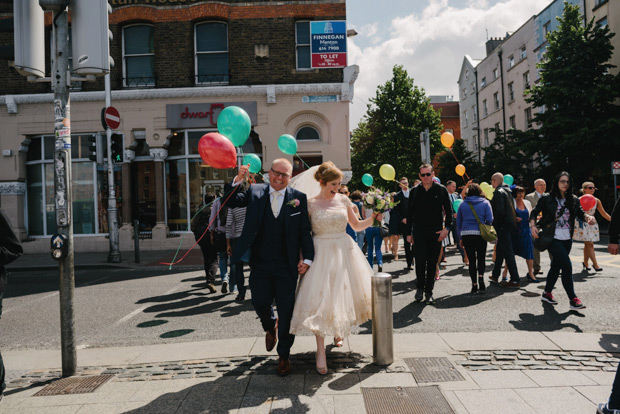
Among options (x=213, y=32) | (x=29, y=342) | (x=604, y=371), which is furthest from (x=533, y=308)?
(x=213, y=32)

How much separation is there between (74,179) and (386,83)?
27.8 metres

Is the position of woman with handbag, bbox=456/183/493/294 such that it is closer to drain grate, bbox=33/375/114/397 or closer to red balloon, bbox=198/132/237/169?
red balloon, bbox=198/132/237/169

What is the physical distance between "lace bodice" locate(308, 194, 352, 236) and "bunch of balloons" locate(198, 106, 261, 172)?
0.99 meters

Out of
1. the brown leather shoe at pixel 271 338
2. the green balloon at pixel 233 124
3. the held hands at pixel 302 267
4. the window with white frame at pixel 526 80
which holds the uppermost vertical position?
the window with white frame at pixel 526 80

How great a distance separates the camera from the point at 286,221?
4.17 meters

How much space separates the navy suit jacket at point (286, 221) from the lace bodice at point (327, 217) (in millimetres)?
163

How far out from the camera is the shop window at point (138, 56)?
55.2 ft

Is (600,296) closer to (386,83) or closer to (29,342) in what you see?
(29,342)

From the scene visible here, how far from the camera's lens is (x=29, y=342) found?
225 inches

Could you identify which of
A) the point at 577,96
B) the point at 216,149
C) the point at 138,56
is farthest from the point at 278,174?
the point at 577,96

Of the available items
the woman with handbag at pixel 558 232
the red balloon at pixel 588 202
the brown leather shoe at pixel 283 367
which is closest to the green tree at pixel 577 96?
the red balloon at pixel 588 202

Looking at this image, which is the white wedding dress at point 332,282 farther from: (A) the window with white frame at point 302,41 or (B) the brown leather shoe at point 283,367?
(A) the window with white frame at point 302,41

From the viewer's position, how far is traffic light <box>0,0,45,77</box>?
4.23m

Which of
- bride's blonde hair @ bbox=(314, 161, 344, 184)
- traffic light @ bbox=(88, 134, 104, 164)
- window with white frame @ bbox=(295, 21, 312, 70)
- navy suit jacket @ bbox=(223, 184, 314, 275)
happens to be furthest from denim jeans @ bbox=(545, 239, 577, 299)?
window with white frame @ bbox=(295, 21, 312, 70)
